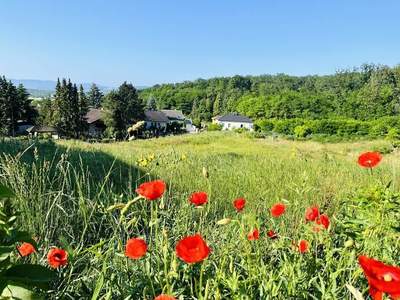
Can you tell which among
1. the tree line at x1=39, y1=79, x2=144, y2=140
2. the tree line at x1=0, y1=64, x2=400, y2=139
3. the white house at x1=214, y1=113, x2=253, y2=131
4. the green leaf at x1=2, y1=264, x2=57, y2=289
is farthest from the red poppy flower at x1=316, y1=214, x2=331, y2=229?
the white house at x1=214, y1=113, x2=253, y2=131

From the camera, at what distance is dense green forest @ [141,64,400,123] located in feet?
183

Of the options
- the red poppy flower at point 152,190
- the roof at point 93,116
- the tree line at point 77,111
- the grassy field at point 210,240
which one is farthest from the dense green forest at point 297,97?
the red poppy flower at point 152,190

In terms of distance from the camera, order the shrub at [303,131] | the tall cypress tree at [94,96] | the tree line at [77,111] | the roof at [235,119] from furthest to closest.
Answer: the tall cypress tree at [94,96]
the roof at [235,119]
the tree line at [77,111]
the shrub at [303,131]

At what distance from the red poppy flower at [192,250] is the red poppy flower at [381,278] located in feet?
1.29

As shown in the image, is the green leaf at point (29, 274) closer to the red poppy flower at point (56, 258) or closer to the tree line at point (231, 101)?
the red poppy flower at point (56, 258)

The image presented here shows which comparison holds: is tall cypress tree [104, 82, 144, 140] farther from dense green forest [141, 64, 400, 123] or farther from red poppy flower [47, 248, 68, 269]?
red poppy flower [47, 248, 68, 269]

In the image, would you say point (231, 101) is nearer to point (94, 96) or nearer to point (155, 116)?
point (155, 116)

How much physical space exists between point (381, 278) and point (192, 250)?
0.47 m

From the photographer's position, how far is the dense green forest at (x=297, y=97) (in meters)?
55.8

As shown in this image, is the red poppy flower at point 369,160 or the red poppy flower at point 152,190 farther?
the red poppy flower at point 369,160

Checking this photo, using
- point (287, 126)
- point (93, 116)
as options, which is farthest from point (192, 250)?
point (93, 116)

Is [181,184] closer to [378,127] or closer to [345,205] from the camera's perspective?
[345,205]

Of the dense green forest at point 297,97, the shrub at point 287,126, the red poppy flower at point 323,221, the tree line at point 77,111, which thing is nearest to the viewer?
the red poppy flower at point 323,221

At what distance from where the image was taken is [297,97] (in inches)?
2721
